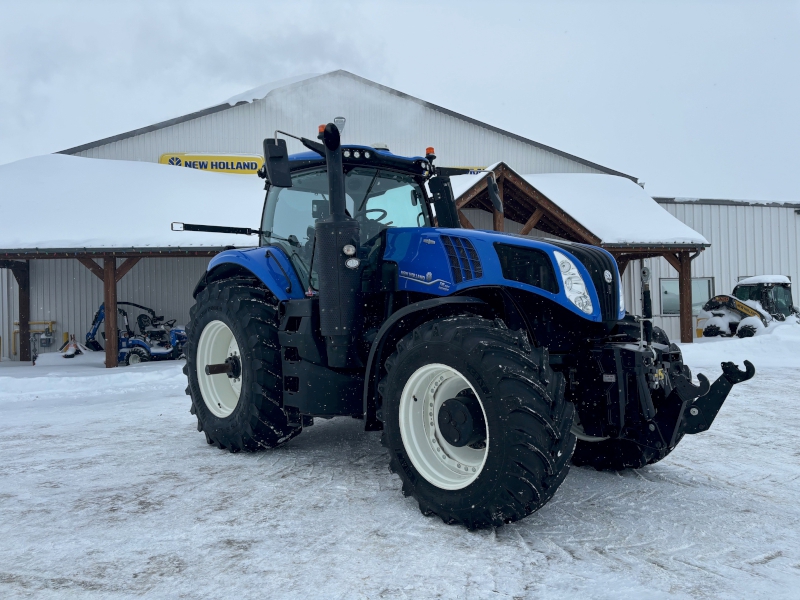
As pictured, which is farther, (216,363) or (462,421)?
(216,363)

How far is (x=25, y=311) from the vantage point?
57.2ft

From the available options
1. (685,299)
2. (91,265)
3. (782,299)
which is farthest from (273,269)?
(782,299)

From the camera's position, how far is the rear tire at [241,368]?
4.50 m

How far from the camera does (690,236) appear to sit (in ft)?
53.8

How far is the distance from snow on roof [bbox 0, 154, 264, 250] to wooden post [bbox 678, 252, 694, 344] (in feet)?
35.0

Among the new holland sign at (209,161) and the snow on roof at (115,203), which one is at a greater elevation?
the new holland sign at (209,161)

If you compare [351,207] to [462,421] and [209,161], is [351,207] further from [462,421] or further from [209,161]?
[209,161]

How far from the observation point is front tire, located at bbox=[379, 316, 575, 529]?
288cm

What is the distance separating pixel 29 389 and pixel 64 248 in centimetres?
467

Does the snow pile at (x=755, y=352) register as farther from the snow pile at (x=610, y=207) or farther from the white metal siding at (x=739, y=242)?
the white metal siding at (x=739, y=242)

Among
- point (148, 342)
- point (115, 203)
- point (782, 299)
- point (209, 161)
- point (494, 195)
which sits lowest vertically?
point (148, 342)

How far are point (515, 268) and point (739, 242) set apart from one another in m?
21.2

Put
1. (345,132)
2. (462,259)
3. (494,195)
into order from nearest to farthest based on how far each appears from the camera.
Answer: (462,259), (494,195), (345,132)

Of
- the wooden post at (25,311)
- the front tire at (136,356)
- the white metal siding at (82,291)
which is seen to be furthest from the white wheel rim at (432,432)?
the wooden post at (25,311)
